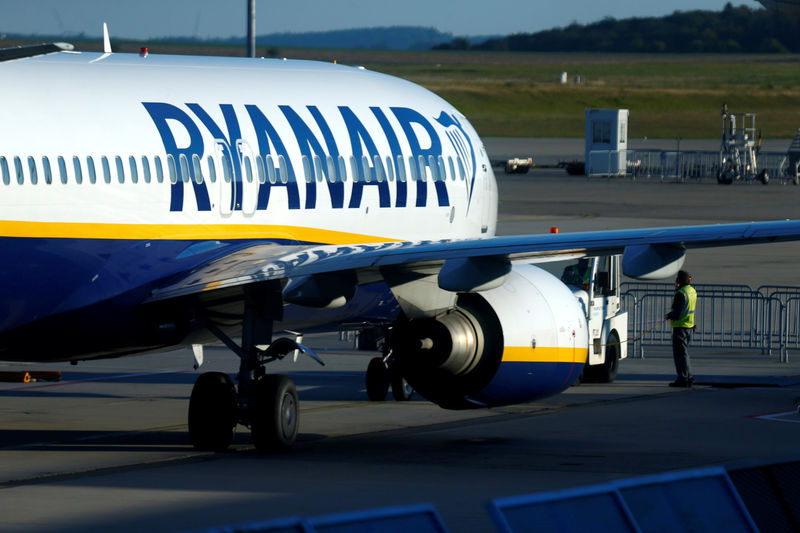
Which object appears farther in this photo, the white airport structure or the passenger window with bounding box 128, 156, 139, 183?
the white airport structure

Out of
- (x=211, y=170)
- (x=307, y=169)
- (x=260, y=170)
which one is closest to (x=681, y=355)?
(x=307, y=169)

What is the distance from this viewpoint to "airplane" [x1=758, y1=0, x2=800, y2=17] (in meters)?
75.1

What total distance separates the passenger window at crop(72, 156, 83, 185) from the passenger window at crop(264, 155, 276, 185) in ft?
10.1

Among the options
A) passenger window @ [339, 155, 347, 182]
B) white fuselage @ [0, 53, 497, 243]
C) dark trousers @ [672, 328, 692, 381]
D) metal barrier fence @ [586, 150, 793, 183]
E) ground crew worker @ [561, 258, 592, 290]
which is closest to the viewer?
white fuselage @ [0, 53, 497, 243]

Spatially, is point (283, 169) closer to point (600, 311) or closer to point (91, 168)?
point (91, 168)

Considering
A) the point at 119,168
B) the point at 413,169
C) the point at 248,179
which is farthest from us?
the point at 413,169

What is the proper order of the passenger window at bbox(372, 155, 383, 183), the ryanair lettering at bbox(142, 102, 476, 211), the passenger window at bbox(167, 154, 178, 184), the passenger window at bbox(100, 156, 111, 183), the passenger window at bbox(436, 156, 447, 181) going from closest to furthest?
the passenger window at bbox(100, 156, 111, 183) < the passenger window at bbox(167, 154, 178, 184) < the ryanair lettering at bbox(142, 102, 476, 211) < the passenger window at bbox(372, 155, 383, 183) < the passenger window at bbox(436, 156, 447, 181)

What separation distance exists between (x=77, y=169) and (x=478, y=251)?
446 centimetres

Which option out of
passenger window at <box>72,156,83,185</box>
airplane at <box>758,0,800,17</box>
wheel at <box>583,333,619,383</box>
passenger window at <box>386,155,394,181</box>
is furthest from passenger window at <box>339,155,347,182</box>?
airplane at <box>758,0,800,17</box>

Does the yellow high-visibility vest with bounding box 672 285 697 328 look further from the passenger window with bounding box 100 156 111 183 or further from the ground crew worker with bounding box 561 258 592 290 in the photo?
the passenger window with bounding box 100 156 111 183

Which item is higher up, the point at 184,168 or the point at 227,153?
the point at 227,153

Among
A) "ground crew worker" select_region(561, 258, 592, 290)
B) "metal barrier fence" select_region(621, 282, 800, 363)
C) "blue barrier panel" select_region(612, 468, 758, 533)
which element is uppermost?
"blue barrier panel" select_region(612, 468, 758, 533)

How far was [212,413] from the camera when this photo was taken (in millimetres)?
19031

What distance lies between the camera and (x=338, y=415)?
22578mm
